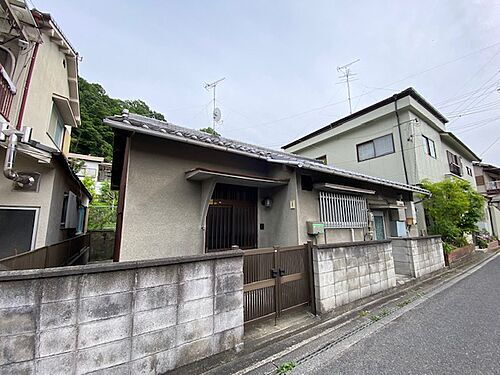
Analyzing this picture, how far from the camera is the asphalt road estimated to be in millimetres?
2654

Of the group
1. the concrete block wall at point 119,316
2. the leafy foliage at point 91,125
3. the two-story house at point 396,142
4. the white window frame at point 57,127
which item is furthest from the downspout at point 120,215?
the leafy foliage at point 91,125

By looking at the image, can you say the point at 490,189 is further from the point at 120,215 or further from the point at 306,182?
the point at 120,215

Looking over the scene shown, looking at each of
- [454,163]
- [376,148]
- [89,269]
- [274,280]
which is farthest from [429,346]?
[454,163]

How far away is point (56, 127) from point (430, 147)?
17641 mm

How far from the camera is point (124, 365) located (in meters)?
2.15

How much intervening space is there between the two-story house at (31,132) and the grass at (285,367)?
17.5ft

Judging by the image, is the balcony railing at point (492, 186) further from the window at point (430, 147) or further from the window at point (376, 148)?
the window at point (376, 148)

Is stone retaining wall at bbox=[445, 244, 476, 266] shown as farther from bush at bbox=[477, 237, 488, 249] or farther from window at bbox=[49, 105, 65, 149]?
window at bbox=[49, 105, 65, 149]

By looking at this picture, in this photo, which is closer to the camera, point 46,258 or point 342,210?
point 46,258

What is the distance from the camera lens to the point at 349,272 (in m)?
4.51

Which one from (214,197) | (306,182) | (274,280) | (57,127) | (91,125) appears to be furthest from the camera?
(91,125)

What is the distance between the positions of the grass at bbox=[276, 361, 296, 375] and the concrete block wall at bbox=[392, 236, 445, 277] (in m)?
5.74

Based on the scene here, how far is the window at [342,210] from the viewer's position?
20.3 ft

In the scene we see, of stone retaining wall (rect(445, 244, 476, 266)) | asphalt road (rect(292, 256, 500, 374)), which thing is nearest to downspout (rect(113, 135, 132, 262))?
asphalt road (rect(292, 256, 500, 374))
